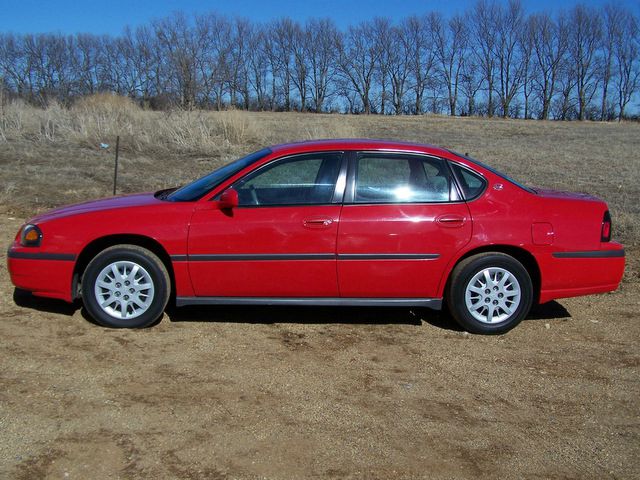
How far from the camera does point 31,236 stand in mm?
5262

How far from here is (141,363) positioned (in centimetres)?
457

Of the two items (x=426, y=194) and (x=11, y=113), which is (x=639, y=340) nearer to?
(x=426, y=194)

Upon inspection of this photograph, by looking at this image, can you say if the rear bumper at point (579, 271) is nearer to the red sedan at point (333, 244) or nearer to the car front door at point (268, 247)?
the red sedan at point (333, 244)

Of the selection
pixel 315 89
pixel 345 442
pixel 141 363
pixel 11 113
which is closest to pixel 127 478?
pixel 345 442

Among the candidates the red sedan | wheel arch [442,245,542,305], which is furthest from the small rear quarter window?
wheel arch [442,245,542,305]

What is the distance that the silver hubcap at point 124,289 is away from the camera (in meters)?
5.20

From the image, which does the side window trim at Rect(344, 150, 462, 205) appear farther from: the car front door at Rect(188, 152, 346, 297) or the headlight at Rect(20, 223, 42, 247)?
the headlight at Rect(20, 223, 42, 247)

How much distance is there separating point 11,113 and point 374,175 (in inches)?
683

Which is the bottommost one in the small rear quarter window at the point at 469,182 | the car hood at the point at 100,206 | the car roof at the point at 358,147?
the car hood at the point at 100,206

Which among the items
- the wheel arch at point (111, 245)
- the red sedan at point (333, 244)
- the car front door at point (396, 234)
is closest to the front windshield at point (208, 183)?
the red sedan at point (333, 244)

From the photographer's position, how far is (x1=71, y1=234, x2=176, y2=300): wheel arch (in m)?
5.27

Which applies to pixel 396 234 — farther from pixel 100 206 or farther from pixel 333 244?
pixel 100 206

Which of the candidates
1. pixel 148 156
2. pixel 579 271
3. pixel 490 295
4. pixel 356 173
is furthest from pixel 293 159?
pixel 148 156

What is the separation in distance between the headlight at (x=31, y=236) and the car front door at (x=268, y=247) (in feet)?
3.95
